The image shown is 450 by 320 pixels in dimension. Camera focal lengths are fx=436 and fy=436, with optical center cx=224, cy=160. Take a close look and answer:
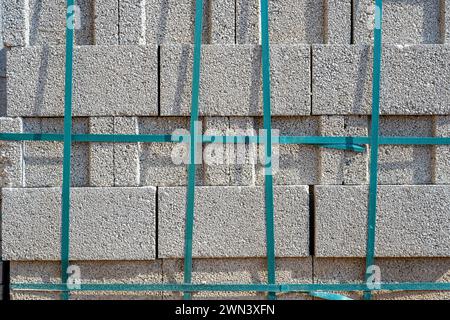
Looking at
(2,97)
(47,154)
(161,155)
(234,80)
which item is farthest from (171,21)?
(2,97)

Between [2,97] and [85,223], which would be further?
[2,97]

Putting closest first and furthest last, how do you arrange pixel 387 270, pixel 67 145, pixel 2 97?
pixel 67 145
pixel 387 270
pixel 2 97

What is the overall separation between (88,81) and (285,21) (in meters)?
1.32

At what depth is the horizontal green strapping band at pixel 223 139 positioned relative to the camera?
277 centimetres

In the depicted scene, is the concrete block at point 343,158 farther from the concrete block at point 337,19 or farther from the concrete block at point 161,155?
the concrete block at point 161,155

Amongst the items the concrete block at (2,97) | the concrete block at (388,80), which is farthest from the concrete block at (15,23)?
the concrete block at (388,80)

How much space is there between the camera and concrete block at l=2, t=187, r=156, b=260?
110 inches

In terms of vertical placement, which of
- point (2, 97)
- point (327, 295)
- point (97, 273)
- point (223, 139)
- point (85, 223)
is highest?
point (2, 97)

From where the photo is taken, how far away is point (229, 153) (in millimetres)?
2801

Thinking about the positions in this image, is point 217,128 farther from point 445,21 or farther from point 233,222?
point 445,21

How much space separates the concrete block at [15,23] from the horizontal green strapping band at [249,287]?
1571mm

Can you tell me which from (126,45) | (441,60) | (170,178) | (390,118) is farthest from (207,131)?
(441,60)

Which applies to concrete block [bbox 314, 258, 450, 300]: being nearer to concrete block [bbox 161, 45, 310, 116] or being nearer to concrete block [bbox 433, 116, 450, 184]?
concrete block [bbox 433, 116, 450, 184]

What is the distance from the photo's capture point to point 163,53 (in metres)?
2.77
